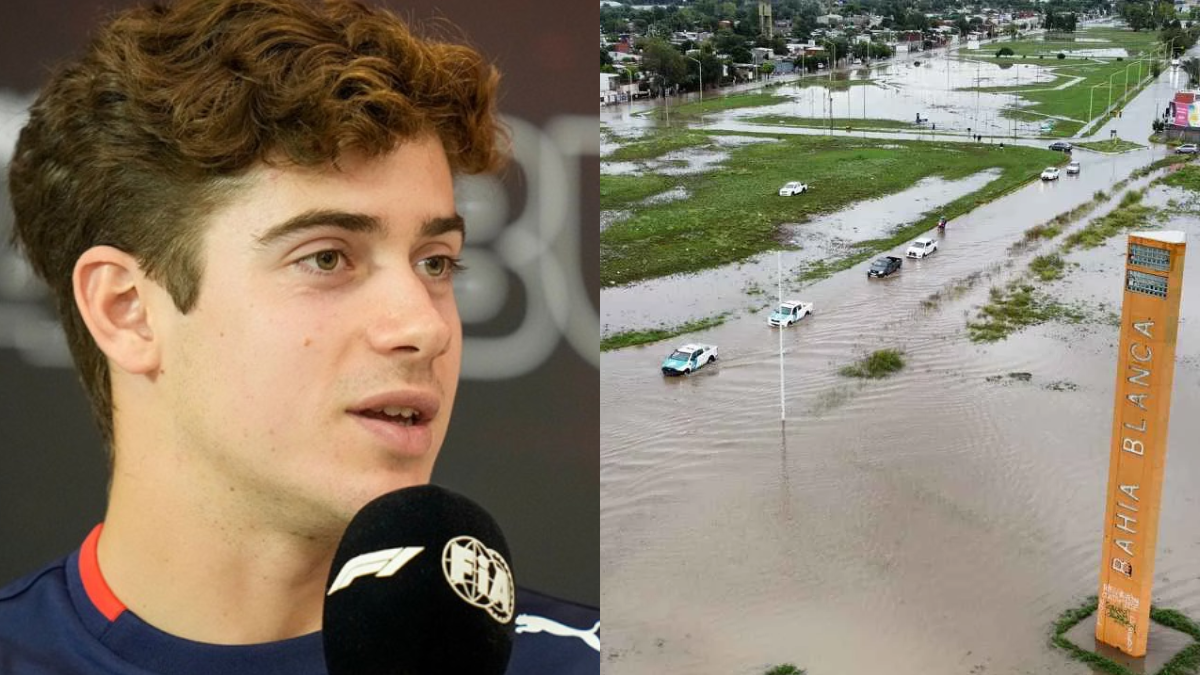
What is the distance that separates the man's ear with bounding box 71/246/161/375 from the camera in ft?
2.42

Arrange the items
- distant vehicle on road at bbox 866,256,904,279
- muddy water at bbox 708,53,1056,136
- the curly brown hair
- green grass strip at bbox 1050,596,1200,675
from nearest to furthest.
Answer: the curly brown hair → green grass strip at bbox 1050,596,1200,675 → distant vehicle on road at bbox 866,256,904,279 → muddy water at bbox 708,53,1056,136

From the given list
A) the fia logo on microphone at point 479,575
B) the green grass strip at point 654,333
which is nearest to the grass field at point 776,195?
the green grass strip at point 654,333

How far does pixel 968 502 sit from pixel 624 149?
445 cm

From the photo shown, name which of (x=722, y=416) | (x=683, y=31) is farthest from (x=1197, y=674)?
(x=683, y=31)

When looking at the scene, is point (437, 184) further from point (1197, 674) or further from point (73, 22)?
point (1197, 674)

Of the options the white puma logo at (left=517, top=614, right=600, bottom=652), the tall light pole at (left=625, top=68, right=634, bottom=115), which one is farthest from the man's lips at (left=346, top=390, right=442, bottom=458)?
the tall light pole at (left=625, top=68, right=634, bottom=115)

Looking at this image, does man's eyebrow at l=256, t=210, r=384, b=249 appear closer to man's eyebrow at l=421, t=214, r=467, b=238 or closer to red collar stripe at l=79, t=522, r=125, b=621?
man's eyebrow at l=421, t=214, r=467, b=238

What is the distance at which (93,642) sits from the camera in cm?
76

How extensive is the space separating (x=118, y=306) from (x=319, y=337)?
13cm

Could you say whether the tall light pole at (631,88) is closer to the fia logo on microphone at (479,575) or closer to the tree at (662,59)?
the tree at (662,59)

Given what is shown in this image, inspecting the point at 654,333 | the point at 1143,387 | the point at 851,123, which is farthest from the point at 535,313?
the point at 851,123

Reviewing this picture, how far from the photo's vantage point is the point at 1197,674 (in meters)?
5.97

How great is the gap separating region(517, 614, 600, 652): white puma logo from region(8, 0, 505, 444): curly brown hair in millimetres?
373

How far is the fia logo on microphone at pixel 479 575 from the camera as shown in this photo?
0.52 m
